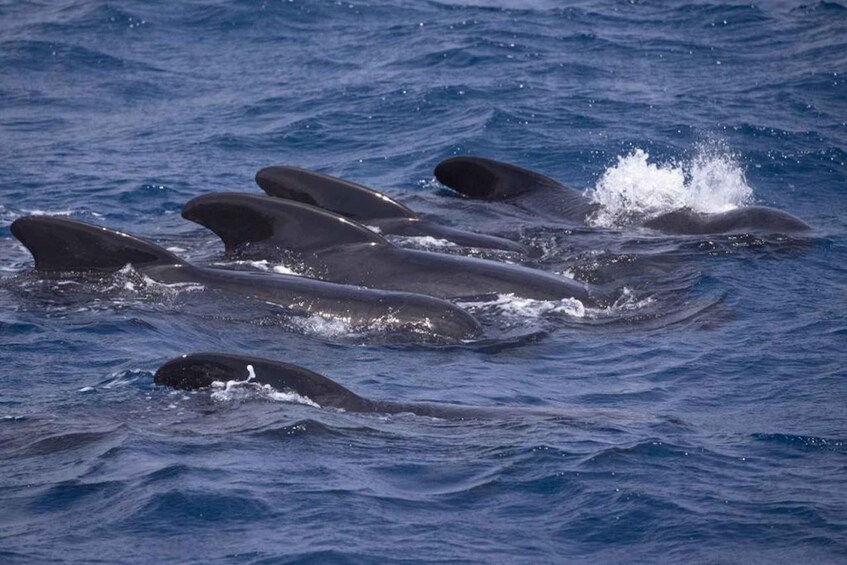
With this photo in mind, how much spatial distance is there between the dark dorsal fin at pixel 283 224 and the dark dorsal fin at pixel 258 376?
5.55m

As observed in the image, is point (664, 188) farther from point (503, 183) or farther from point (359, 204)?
point (359, 204)


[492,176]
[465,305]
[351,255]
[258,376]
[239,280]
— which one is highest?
[258,376]

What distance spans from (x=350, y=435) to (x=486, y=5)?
27.1 metres

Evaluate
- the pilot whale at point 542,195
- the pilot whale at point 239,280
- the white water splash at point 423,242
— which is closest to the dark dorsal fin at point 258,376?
the pilot whale at point 239,280

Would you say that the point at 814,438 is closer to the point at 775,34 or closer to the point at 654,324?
the point at 654,324

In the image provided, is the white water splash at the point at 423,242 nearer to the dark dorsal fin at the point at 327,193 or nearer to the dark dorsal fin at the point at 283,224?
the dark dorsal fin at the point at 327,193

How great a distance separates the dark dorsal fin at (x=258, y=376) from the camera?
1202cm

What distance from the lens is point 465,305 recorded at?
16.7m

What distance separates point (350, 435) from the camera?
11.4 metres

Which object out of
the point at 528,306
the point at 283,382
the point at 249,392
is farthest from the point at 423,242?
the point at 249,392

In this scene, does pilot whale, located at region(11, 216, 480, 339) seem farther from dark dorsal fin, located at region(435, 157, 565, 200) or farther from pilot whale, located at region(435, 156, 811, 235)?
dark dorsal fin, located at region(435, 157, 565, 200)

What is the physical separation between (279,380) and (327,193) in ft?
24.2

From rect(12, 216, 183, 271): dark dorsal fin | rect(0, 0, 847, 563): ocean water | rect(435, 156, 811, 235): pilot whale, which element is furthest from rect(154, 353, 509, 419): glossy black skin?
rect(435, 156, 811, 235): pilot whale

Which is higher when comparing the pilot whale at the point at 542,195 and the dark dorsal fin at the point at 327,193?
the dark dorsal fin at the point at 327,193
